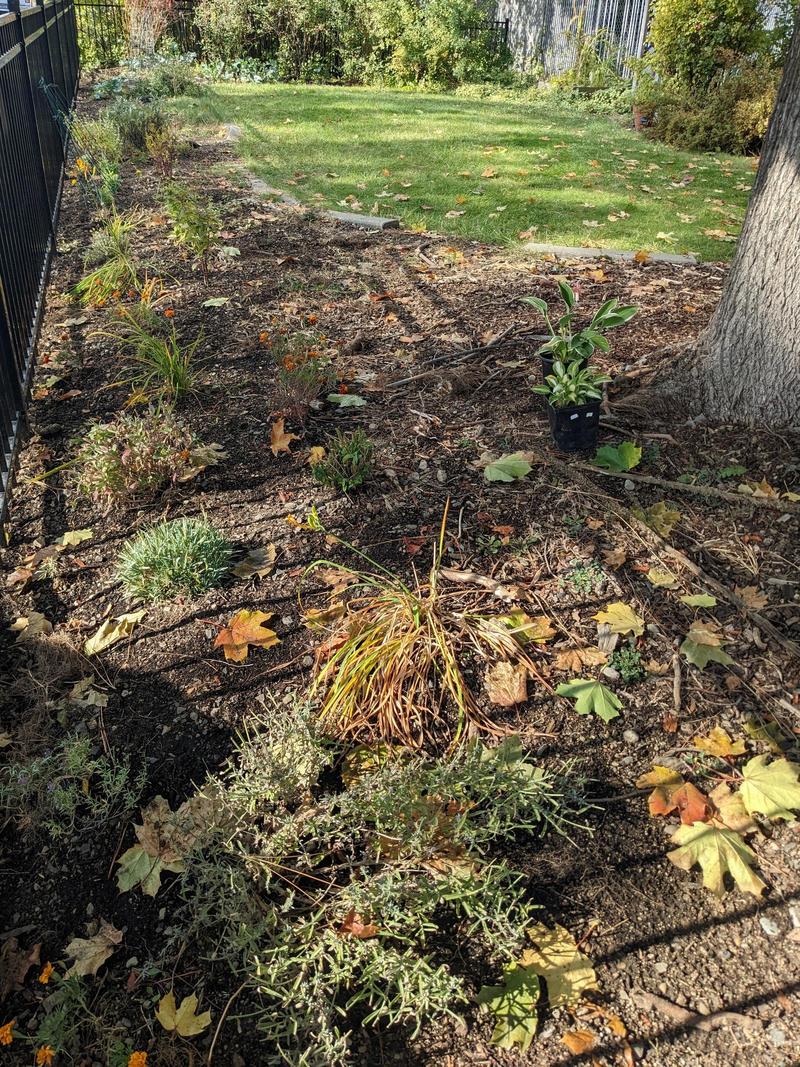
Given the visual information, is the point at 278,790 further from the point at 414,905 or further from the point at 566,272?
the point at 566,272

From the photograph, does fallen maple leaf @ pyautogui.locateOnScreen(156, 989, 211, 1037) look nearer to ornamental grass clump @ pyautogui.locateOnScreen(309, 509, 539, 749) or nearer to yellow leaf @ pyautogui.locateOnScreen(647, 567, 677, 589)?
ornamental grass clump @ pyautogui.locateOnScreen(309, 509, 539, 749)

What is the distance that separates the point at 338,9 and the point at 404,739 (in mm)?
17699

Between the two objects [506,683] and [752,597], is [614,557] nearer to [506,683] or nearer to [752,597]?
[752,597]

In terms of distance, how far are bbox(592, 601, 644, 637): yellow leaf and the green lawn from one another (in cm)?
401

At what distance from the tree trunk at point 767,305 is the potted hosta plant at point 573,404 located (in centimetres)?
62

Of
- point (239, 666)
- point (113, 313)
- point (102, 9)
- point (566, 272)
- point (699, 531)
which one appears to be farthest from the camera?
point (102, 9)

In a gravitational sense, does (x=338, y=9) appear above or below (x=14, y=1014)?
above

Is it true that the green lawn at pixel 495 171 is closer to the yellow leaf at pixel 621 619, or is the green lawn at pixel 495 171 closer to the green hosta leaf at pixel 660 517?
the green hosta leaf at pixel 660 517

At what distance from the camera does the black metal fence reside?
12.7 feet

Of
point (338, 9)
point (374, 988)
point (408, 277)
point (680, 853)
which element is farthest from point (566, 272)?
point (338, 9)

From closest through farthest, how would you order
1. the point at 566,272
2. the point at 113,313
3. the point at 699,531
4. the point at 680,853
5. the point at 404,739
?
the point at 680,853 → the point at 404,739 → the point at 699,531 → the point at 113,313 → the point at 566,272

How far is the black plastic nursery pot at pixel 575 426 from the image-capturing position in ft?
11.2

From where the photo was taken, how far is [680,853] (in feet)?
7.02

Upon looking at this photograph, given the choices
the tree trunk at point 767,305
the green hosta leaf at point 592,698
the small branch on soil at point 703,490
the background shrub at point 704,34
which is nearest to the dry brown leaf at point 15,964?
the green hosta leaf at point 592,698
